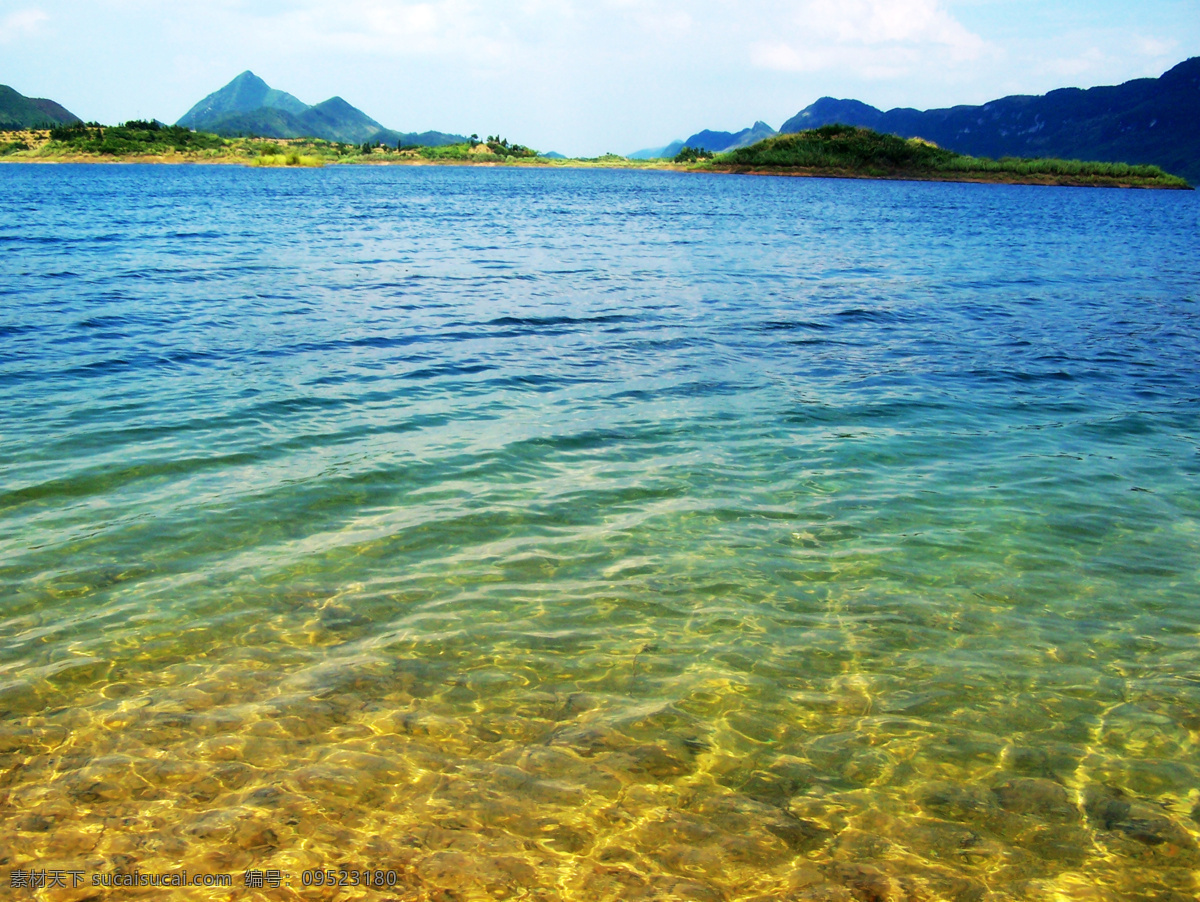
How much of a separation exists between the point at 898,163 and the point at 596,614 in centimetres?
17329

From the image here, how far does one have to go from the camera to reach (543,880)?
12.8ft

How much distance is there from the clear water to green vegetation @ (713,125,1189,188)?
510 ft

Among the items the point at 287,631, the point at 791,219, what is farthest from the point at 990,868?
the point at 791,219

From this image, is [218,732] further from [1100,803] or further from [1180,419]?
[1180,419]

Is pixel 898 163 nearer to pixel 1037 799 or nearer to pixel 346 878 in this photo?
pixel 1037 799

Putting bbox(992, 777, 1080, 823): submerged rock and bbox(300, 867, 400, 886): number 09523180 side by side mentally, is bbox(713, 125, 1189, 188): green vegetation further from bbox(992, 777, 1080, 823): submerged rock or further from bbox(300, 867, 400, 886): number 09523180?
bbox(300, 867, 400, 886): number 09523180

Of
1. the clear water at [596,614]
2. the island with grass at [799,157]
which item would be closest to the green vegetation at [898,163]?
the island with grass at [799,157]

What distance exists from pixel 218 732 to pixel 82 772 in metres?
0.72

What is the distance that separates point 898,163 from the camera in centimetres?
15662

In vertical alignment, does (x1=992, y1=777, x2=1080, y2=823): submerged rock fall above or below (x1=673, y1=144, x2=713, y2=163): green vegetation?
below

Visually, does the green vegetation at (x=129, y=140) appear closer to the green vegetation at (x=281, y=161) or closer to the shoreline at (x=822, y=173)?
the shoreline at (x=822, y=173)

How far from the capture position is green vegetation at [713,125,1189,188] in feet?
473

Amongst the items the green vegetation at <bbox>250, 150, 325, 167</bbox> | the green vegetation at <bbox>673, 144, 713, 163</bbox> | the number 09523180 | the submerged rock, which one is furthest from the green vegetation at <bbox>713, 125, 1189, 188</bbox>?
the number 09523180

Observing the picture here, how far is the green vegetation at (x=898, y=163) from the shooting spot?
144 meters
